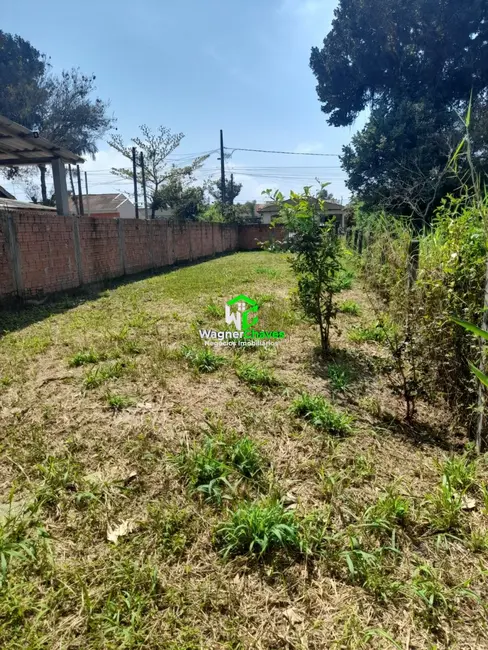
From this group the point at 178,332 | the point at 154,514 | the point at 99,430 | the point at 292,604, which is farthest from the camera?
the point at 178,332

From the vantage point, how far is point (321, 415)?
93.3 inches

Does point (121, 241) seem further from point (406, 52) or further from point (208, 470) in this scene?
point (406, 52)

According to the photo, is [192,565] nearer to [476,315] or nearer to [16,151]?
[476,315]

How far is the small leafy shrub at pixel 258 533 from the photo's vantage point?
1480mm

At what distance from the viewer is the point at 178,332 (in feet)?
14.1

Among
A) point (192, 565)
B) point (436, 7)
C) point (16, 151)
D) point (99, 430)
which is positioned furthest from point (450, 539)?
point (436, 7)

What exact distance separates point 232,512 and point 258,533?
0.56 feet

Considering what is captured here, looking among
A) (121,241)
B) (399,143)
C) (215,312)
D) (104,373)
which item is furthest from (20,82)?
(104,373)

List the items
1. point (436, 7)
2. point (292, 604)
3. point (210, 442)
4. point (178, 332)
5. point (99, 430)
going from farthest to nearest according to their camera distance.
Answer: point (436, 7)
point (178, 332)
point (99, 430)
point (210, 442)
point (292, 604)

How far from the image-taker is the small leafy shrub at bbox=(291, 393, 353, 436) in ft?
7.60

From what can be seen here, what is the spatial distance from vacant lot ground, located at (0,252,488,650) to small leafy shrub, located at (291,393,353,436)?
1cm

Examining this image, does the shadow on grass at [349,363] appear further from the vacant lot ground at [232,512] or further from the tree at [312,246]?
the tree at [312,246]

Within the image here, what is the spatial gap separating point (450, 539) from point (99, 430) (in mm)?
1934

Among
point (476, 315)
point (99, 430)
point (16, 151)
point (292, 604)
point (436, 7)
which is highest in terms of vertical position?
point (436, 7)
